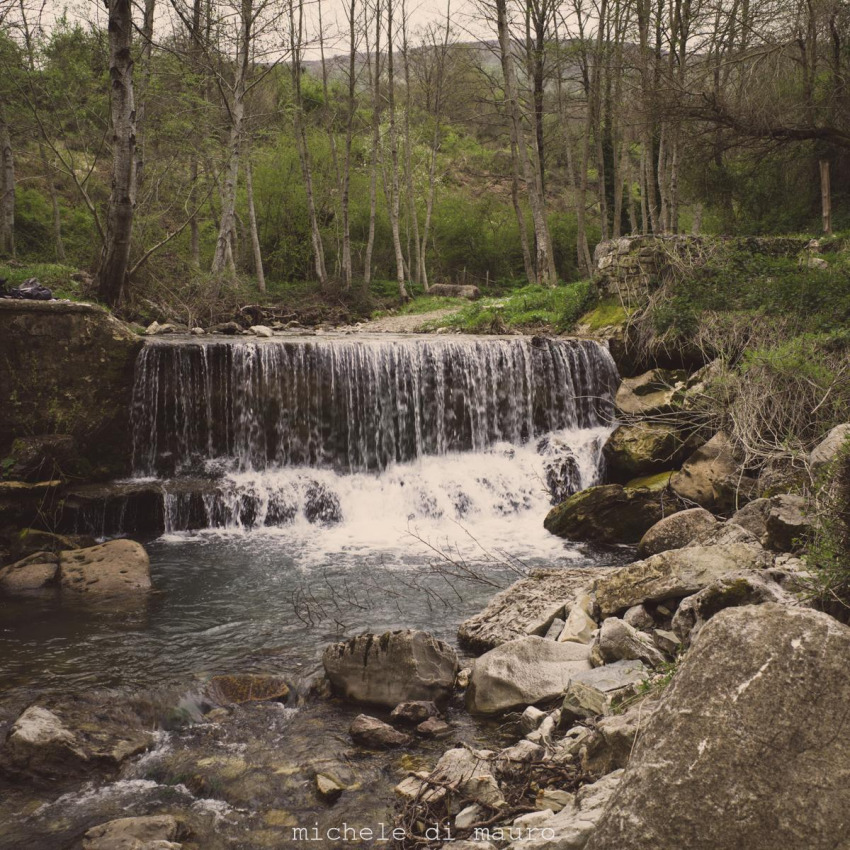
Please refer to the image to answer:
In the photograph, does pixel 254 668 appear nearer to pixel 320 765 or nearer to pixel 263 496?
pixel 320 765

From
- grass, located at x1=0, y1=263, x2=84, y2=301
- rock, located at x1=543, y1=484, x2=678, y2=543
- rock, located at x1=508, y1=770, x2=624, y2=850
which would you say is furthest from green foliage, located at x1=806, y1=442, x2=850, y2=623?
grass, located at x1=0, y1=263, x2=84, y2=301

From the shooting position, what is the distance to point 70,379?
9.59 metres

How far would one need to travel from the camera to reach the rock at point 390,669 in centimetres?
479

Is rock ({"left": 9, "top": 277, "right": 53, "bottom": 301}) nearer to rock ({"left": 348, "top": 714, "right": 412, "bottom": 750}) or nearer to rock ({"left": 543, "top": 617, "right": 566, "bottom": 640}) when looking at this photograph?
rock ({"left": 348, "top": 714, "right": 412, "bottom": 750})

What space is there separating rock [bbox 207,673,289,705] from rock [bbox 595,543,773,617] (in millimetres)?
2408

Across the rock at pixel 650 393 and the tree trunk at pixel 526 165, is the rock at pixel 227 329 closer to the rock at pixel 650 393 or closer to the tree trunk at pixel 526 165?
the rock at pixel 650 393

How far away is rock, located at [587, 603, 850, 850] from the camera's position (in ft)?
6.86

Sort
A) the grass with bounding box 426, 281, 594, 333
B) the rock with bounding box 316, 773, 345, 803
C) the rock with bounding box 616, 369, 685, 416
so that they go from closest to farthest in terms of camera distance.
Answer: the rock with bounding box 316, 773, 345, 803
the rock with bounding box 616, 369, 685, 416
the grass with bounding box 426, 281, 594, 333

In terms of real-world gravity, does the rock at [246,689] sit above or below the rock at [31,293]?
below

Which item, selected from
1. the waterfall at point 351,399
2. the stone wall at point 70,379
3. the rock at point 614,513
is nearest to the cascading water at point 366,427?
the waterfall at point 351,399

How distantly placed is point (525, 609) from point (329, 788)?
239 centimetres

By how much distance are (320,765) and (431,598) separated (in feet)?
9.08

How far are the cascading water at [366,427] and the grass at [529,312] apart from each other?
87.5 inches

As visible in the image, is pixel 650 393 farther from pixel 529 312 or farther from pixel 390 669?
pixel 390 669
